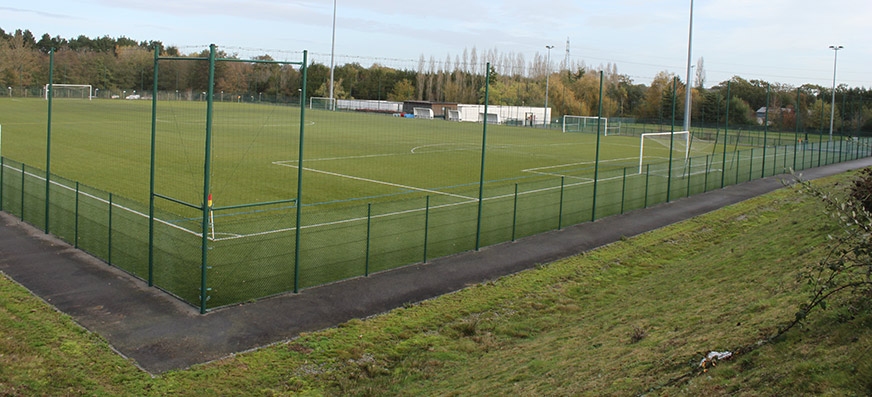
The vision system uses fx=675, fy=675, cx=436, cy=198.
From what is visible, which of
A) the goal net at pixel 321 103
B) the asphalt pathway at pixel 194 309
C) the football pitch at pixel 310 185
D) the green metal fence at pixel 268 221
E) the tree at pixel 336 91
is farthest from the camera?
the goal net at pixel 321 103

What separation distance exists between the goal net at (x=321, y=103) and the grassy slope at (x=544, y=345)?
31736 mm

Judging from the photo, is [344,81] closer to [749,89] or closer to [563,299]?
[563,299]

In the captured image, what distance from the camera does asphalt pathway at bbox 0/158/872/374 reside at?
11094 mm

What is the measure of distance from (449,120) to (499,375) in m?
43.6

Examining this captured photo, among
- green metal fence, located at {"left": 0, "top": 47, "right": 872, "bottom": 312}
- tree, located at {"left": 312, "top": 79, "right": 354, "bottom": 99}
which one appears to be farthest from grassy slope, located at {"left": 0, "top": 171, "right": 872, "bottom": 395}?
tree, located at {"left": 312, "top": 79, "right": 354, "bottom": 99}

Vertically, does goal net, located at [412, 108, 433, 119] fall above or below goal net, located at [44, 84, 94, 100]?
below

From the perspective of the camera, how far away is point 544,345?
1086 centimetres

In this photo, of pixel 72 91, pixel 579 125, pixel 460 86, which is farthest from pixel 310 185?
pixel 579 125

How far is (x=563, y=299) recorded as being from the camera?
14.1 m

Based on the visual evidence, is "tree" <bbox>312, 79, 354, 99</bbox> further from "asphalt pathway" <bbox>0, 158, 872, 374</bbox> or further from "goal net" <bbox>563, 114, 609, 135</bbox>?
"goal net" <bbox>563, 114, 609, 135</bbox>

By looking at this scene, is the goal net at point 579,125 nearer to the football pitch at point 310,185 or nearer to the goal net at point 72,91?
the football pitch at point 310,185

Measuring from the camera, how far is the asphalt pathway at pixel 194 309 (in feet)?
36.4

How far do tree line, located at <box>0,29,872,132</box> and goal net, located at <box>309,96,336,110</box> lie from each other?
1.62 feet

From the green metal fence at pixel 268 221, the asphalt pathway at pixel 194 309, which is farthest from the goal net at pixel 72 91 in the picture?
the asphalt pathway at pixel 194 309
